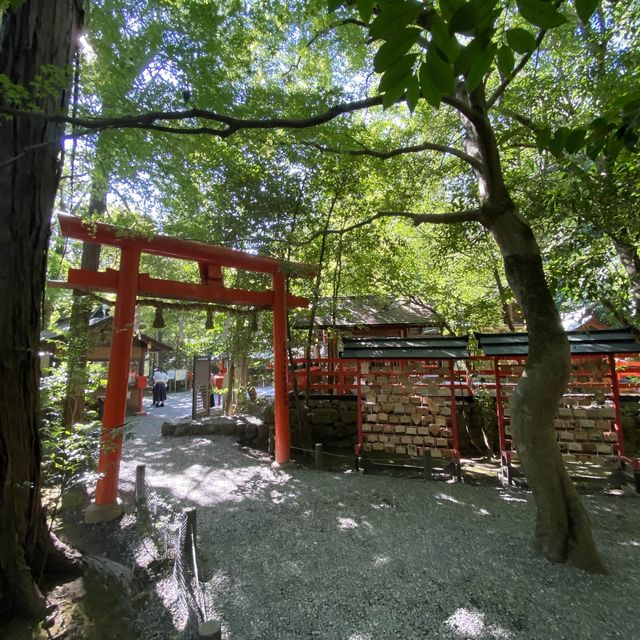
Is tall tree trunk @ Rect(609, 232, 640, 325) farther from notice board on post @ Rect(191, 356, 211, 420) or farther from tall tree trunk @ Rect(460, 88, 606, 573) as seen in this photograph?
notice board on post @ Rect(191, 356, 211, 420)

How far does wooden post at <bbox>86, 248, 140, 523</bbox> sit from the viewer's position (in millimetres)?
4516

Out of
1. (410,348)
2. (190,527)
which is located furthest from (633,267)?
(190,527)

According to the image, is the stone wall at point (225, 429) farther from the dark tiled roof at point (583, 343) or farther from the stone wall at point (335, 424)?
the dark tiled roof at point (583, 343)

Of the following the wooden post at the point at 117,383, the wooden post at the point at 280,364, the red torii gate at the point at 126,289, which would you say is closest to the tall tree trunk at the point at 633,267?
the red torii gate at the point at 126,289

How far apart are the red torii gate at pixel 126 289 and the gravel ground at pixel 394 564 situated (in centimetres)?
103

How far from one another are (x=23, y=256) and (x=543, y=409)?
4.27 metres

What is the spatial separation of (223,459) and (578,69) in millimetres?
8531

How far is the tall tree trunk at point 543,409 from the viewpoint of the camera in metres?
3.29

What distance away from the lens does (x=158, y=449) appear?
7.94 m

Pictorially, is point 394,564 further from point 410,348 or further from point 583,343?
point 583,343

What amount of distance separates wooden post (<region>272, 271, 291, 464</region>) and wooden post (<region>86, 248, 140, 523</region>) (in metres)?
2.60

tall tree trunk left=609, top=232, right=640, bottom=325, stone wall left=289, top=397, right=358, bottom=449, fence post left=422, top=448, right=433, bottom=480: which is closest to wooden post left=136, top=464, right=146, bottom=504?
fence post left=422, top=448, right=433, bottom=480

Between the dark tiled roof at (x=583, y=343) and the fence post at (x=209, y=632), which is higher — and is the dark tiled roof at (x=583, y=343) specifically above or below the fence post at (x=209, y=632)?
above

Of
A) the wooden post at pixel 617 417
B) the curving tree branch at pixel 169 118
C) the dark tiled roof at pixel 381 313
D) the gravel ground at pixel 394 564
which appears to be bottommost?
the gravel ground at pixel 394 564
